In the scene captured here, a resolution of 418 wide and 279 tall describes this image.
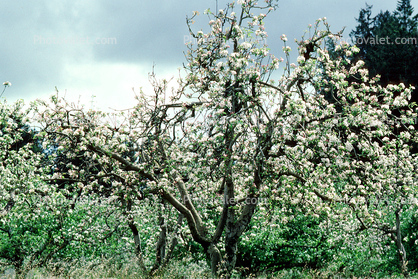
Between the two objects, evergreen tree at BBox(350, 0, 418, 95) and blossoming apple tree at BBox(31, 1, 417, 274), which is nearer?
blossoming apple tree at BBox(31, 1, 417, 274)

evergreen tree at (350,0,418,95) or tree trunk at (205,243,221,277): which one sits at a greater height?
evergreen tree at (350,0,418,95)

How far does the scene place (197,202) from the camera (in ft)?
46.5

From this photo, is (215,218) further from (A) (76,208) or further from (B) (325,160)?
(B) (325,160)

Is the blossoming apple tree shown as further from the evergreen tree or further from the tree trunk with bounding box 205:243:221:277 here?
the evergreen tree

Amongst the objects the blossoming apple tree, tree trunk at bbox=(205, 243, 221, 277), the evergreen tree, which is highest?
the evergreen tree

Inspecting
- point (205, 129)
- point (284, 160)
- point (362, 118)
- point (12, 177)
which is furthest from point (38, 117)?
point (362, 118)

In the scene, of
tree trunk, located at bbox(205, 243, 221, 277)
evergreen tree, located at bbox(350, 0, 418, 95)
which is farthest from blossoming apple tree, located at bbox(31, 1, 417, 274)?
evergreen tree, located at bbox(350, 0, 418, 95)

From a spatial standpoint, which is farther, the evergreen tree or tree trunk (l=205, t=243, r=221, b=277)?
the evergreen tree

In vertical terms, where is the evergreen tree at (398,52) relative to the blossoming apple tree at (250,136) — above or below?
above

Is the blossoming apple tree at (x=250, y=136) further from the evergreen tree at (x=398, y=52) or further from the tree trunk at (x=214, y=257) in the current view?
the evergreen tree at (x=398, y=52)

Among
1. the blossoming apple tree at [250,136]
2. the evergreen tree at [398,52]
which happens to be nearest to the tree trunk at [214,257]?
the blossoming apple tree at [250,136]

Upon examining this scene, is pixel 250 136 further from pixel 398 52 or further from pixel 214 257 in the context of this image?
pixel 398 52

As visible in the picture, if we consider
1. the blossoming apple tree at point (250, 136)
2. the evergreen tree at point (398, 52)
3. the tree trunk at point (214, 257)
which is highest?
the evergreen tree at point (398, 52)

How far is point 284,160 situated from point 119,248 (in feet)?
36.2
